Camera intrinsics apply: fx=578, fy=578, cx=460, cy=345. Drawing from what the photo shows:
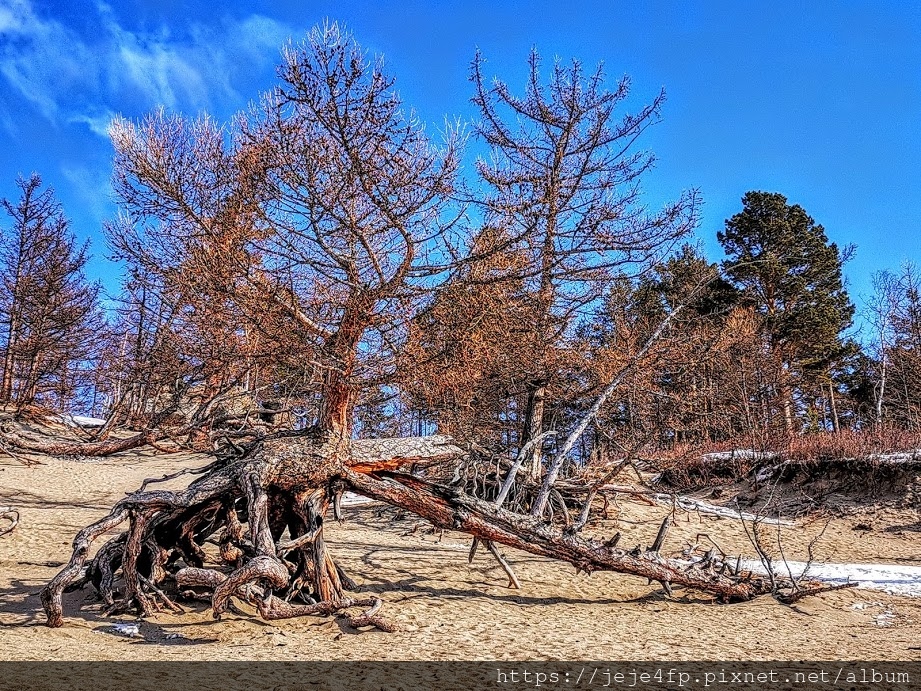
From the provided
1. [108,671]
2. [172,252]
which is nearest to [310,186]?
[172,252]

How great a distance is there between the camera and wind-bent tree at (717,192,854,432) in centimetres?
2242

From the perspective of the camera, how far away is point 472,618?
19.6 feet

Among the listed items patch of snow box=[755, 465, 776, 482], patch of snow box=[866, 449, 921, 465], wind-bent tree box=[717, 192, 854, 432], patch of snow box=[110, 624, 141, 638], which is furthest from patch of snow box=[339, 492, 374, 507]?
wind-bent tree box=[717, 192, 854, 432]

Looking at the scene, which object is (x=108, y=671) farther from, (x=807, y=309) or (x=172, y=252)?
(x=807, y=309)

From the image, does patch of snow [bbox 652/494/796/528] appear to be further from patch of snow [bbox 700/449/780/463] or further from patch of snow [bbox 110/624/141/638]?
patch of snow [bbox 110/624/141/638]

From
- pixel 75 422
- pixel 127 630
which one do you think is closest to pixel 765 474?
pixel 127 630

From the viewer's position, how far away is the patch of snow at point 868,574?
761 cm

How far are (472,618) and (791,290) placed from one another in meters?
22.8

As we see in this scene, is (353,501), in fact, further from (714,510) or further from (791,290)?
(791,290)

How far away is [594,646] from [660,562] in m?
2.23

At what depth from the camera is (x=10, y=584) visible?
6223mm

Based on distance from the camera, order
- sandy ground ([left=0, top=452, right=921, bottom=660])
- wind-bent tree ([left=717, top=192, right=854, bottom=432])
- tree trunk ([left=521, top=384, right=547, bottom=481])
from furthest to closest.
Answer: wind-bent tree ([left=717, top=192, right=854, bottom=432]) < tree trunk ([left=521, top=384, right=547, bottom=481]) < sandy ground ([left=0, top=452, right=921, bottom=660])

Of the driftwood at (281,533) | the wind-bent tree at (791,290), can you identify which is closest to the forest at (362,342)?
the driftwood at (281,533)

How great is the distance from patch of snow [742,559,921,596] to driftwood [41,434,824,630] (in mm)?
2049
